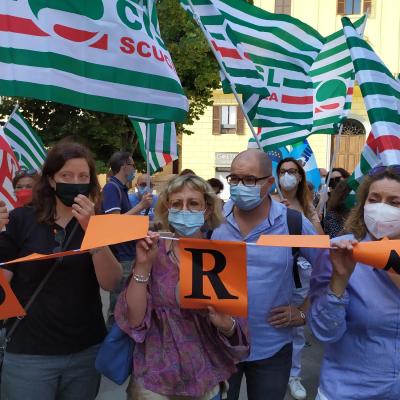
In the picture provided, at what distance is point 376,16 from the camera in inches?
992

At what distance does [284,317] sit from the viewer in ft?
8.96

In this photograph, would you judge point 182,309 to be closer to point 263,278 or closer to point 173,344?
point 173,344

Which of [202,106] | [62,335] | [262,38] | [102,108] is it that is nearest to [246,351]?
[62,335]

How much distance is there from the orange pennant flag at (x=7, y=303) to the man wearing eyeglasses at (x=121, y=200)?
108 inches

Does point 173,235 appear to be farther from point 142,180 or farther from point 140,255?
point 142,180

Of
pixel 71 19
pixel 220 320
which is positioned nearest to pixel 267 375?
pixel 220 320

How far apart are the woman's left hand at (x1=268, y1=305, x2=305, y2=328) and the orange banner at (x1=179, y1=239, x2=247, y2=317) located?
602mm

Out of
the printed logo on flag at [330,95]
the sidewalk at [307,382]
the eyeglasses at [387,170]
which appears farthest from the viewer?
the printed logo on flag at [330,95]

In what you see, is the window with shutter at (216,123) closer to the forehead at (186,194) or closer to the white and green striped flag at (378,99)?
the white and green striped flag at (378,99)

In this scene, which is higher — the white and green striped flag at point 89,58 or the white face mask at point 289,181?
the white and green striped flag at point 89,58

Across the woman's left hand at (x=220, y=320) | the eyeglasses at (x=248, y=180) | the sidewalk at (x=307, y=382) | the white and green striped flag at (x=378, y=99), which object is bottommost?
the sidewalk at (x=307, y=382)

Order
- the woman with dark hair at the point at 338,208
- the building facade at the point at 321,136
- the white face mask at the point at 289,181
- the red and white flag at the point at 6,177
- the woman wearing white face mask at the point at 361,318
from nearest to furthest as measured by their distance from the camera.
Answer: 1. the woman wearing white face mask at the point at 361,318
2. the red and white flag at the point at 6,177
3. the white face mask at the point at 289,181
4. the woman with dark hair at the point at 338,208
5. the building facade at the point at 321,136

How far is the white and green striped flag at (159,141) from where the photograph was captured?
6316 millimetres

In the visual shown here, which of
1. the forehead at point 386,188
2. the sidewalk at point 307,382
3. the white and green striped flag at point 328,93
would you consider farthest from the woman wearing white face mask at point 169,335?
the white and green striped flag at point 328,93
